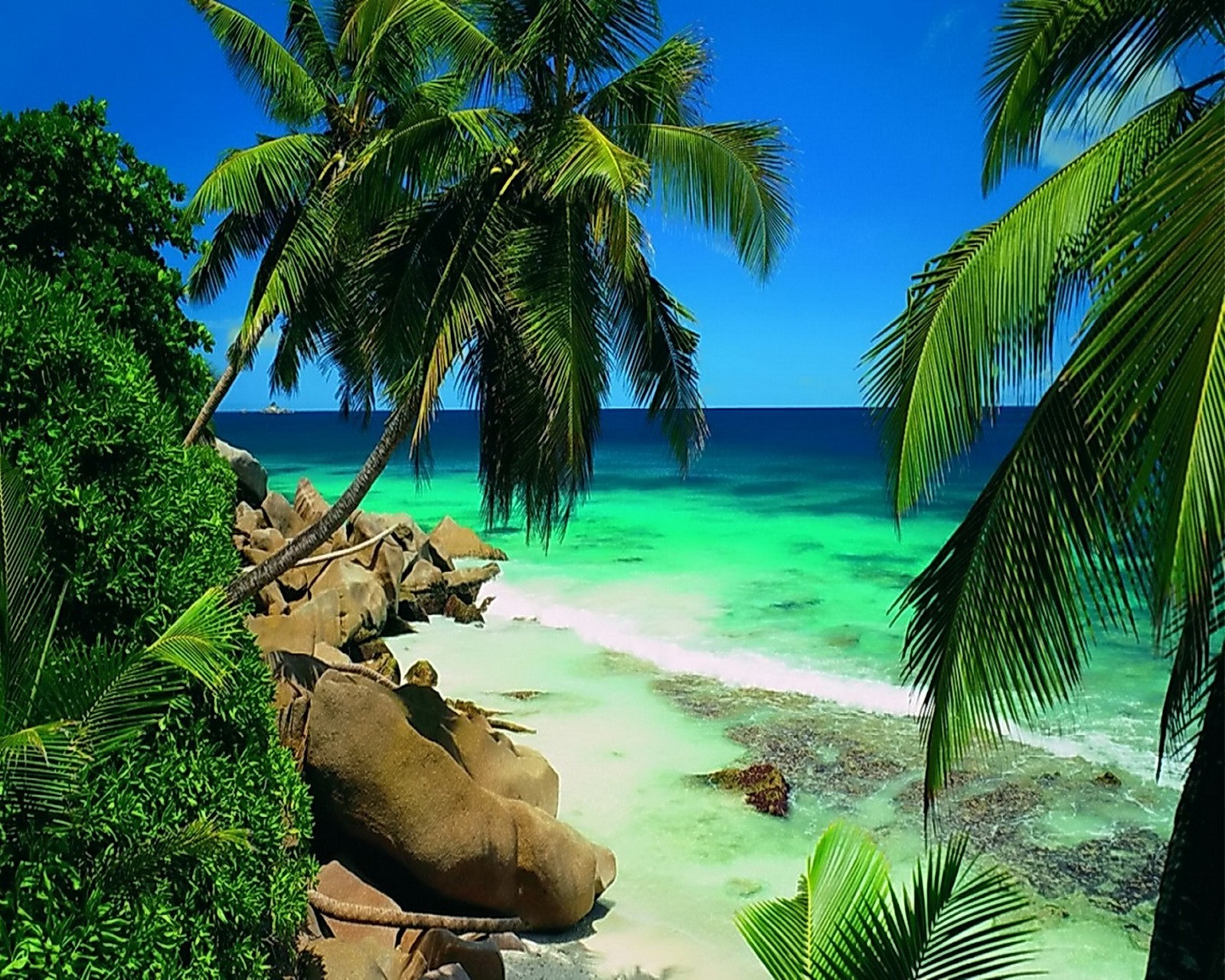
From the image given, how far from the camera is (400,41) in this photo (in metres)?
10.1

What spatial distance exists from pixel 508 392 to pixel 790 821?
18.7 feet

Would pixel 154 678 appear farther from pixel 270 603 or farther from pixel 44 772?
pixel 270 603

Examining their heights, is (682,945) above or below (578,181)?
below

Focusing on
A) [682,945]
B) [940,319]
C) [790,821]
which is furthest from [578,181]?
[790,821]

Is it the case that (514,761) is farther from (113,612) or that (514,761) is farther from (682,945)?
(113,612)

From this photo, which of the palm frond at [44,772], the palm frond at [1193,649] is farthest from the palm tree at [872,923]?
the palm frond at [44,772]

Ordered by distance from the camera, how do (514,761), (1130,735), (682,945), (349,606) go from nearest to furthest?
(682,945), (514,761), (1130,735), (349,606)

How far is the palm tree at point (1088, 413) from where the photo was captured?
2600 mm

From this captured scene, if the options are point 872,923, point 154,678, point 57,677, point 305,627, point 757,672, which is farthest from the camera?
point 757,672

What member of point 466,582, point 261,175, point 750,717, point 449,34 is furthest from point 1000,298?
point 466,582

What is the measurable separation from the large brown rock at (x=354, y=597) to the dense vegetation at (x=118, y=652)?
10.1 metres

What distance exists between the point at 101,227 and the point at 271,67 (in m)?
8.77

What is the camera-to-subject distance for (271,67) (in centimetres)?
1259

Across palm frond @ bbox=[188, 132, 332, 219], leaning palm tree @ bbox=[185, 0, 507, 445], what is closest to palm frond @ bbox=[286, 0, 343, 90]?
leaning palm tree @ bbox=[185, 0, 507, 445]
